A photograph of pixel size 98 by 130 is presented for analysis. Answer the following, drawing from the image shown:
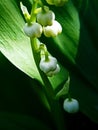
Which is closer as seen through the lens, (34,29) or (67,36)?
(34,29)

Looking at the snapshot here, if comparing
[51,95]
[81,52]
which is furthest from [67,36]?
[51,95]

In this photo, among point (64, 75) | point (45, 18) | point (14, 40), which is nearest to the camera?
Answer: point (45, 18)

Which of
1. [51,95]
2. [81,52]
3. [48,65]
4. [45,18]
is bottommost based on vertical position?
[81,52]

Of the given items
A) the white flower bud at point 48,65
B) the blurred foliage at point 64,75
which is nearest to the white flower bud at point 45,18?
the white flower bud at point 48,65

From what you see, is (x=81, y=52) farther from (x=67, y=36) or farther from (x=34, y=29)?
(x=34, y=29)

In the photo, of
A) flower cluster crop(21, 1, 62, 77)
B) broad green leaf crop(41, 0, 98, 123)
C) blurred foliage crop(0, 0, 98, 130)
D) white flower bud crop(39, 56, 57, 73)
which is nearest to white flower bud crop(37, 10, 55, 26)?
flower cluster crop(21, 1, 62, 77)

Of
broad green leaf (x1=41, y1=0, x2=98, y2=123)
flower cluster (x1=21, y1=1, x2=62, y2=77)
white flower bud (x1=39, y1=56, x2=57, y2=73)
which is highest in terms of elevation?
flower cluster (x1=21, y1=1, x2=62, y2=77)

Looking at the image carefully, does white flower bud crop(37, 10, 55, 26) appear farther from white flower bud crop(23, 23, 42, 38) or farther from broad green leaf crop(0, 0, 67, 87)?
broad green leaf crop(0, 0, 67, 87)

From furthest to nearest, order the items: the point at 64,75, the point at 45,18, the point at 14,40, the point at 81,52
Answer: the point at 81,52 → the point at 64,75 → the point at 14,40 → the point at 45,18

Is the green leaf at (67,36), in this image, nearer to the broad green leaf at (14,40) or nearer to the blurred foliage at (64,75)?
the blurred foliage at (64,75)
